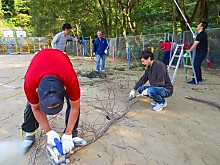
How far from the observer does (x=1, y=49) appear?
21.7 meters

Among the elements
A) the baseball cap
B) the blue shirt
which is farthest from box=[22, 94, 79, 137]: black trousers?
the blue shirt

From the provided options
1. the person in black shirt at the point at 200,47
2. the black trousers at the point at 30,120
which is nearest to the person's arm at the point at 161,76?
the black trousers at the point at 30,120

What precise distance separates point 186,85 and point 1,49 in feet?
73.4

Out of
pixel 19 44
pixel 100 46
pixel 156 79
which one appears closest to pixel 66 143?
pixel 156 79

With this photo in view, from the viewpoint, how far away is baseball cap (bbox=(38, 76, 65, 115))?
1.27m

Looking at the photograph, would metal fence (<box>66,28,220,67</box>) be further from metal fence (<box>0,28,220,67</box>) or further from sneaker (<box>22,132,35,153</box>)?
sneaker (<box>22,132,35,153</box>)

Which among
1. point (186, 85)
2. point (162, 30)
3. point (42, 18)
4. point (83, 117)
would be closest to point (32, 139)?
point (83, 117)

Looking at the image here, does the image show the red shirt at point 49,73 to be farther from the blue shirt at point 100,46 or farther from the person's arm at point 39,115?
the blue shirt at point 100,46

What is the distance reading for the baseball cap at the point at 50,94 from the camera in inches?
49.8

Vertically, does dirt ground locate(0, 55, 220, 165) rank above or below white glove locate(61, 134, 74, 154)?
below

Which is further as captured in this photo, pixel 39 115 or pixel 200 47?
pixel 200 47

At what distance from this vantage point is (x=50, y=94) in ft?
4.16

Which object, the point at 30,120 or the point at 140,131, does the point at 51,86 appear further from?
the point at 140,131

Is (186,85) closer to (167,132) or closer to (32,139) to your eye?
(167,132)
